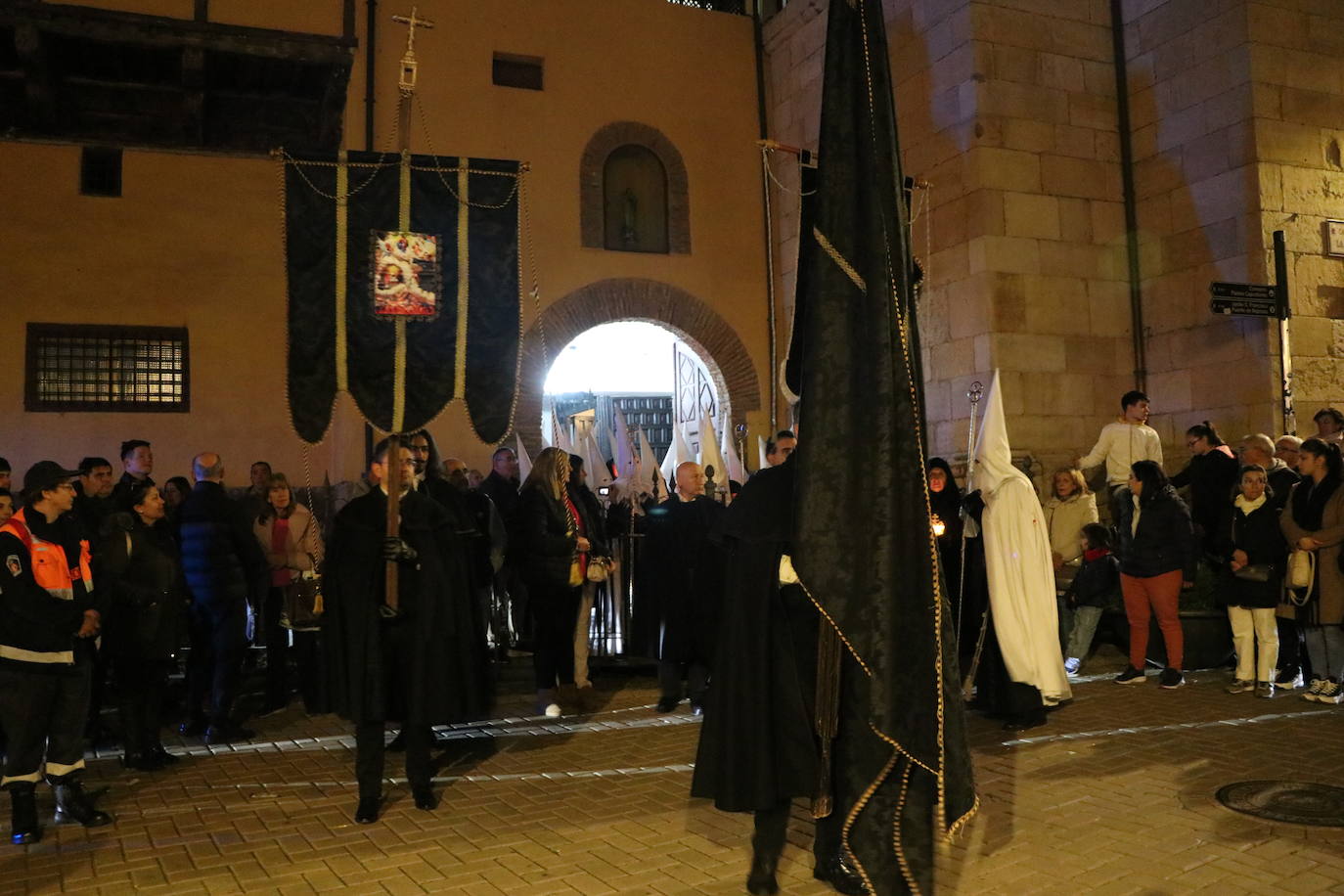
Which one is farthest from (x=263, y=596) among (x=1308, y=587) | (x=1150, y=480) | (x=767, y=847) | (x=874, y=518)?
(x=1308, y=587)

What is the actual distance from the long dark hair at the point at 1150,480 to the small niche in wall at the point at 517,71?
31.0ft

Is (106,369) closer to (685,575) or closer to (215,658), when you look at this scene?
(215,658)

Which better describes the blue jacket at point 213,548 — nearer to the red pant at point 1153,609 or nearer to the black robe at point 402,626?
the black robe at point 402,626

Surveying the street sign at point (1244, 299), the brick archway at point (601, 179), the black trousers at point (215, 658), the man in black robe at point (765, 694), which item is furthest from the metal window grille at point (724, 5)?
the man in black robe at point (765, 694)

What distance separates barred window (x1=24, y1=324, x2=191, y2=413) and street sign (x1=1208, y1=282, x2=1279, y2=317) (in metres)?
11.3

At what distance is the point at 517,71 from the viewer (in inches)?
571

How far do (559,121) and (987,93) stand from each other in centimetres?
559

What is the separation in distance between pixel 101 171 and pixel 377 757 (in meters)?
10.3

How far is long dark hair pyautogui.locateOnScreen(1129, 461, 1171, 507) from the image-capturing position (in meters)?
8.60

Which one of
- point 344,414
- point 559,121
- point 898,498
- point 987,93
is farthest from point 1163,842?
point 559,121

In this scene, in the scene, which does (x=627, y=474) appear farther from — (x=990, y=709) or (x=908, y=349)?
(x=908, y=349)

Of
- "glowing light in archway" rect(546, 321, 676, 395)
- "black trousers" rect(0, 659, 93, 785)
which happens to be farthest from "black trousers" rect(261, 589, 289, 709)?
"glowing light in archway" rect(546, 321, 676, 395)

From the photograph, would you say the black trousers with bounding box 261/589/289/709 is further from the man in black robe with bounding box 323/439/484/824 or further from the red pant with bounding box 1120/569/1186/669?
the red pant with bounding box 1120/569/1186/669

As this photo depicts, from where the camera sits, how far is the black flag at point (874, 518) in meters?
3.40
